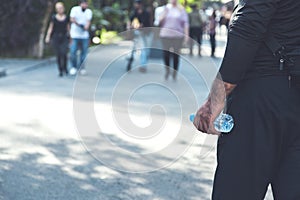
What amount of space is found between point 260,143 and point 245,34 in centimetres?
47

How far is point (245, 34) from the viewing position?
91.1 inches

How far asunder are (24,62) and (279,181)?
14747 millimetres

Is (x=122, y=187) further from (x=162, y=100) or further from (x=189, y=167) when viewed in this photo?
(x=162, y=100)

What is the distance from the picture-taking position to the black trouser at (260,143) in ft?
7.87

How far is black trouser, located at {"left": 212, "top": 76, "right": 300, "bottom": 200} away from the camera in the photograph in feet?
7.87

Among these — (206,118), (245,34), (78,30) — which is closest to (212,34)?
(78,30)

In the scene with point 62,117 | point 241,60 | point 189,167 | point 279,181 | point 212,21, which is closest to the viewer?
point 241,60

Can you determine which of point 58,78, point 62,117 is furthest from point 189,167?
point 58,78

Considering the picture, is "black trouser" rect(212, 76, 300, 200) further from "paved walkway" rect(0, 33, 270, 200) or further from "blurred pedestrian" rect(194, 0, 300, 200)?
"paved walkway" rect(0, 33, 270, 200)

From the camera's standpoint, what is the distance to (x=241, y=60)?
2.35 metres

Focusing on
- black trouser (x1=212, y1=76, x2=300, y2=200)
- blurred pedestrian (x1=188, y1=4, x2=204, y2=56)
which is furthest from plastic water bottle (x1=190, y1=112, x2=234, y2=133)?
blurred pedestrian (x1=188, y1=4, x2=204, y2=56)

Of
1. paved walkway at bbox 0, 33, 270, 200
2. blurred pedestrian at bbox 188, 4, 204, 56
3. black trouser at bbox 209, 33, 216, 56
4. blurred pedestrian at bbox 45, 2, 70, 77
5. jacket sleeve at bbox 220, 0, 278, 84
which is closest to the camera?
jacket sleeve at bbox 220, 0, 278, 84

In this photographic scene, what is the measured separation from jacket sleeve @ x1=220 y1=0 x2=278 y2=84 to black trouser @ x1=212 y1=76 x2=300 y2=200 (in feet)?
0.34

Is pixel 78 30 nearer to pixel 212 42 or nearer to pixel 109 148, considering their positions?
pixel 212 42
